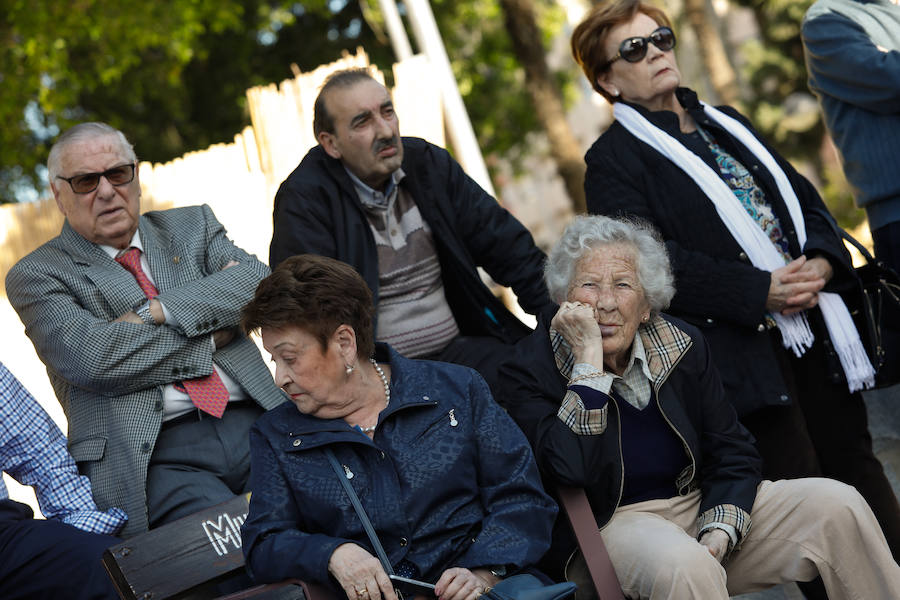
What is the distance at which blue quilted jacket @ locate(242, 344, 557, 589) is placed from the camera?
10.5 feet

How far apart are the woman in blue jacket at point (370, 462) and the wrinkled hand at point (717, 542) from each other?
509mm

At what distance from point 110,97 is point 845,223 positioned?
472 inches

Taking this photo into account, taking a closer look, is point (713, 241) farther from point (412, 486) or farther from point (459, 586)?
point (459, 586)

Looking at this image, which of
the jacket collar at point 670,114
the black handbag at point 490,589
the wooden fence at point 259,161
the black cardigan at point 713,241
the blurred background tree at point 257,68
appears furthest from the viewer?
the blurred background tree at point 257,68

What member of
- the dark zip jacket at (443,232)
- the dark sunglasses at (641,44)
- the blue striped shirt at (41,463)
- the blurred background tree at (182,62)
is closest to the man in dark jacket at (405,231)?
the dark zip jacket at (443,232)

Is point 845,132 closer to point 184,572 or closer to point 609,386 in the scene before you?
point 609,386

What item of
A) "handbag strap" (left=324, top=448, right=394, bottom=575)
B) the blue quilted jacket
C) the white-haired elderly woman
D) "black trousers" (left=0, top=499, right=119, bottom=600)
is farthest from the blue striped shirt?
the white-haired elderly woman

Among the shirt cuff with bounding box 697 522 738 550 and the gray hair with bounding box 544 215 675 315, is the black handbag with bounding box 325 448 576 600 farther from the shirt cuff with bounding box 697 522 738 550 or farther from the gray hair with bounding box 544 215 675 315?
the gray hair with bounding box 544 215 675 315

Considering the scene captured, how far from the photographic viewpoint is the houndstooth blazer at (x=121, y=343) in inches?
152

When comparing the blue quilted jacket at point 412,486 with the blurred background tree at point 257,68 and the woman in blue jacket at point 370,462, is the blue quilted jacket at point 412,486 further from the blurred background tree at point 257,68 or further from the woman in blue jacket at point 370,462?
the blurred background tree at point 257,68

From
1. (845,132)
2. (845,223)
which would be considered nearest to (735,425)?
(845,132)

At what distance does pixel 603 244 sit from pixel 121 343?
1.75m

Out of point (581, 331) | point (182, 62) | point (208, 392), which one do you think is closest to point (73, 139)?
point (208, 392)

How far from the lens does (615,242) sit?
3680mm
